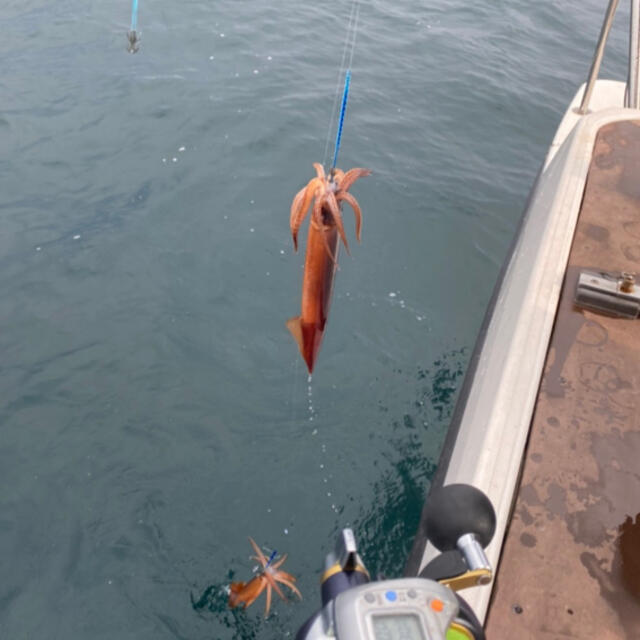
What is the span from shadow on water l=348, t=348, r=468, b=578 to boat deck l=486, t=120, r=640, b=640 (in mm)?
1775

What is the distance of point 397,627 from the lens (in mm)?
1174

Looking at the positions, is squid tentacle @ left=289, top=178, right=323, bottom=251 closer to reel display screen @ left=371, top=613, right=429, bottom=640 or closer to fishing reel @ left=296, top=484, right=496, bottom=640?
fishing reel @ left=296, top=484, right=496, bottom=640

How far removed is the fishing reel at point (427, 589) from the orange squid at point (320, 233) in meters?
1.10

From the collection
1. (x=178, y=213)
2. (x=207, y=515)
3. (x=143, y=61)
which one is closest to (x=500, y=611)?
(x=207, y=515)

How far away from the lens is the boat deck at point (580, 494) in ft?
6.89

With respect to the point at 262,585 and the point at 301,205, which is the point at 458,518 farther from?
the point at 262,585

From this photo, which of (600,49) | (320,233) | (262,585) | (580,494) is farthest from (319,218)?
(600,49)

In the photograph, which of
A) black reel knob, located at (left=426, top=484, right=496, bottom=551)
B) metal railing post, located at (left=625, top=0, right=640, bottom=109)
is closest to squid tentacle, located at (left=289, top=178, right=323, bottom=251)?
black reel knob, located at (left=426, top=484, right=496, bottom=551)

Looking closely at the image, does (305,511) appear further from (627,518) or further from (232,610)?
(627,518)

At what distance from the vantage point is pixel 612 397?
282 cm

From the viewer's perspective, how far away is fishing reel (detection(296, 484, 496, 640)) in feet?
3.87

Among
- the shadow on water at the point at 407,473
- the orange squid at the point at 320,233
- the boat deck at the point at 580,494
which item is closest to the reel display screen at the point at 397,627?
the boat deck at the point at 580,494

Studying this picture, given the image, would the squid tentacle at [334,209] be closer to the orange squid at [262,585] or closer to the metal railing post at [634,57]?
the orange squid at [262,585]

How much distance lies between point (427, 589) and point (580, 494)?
4.68ft
